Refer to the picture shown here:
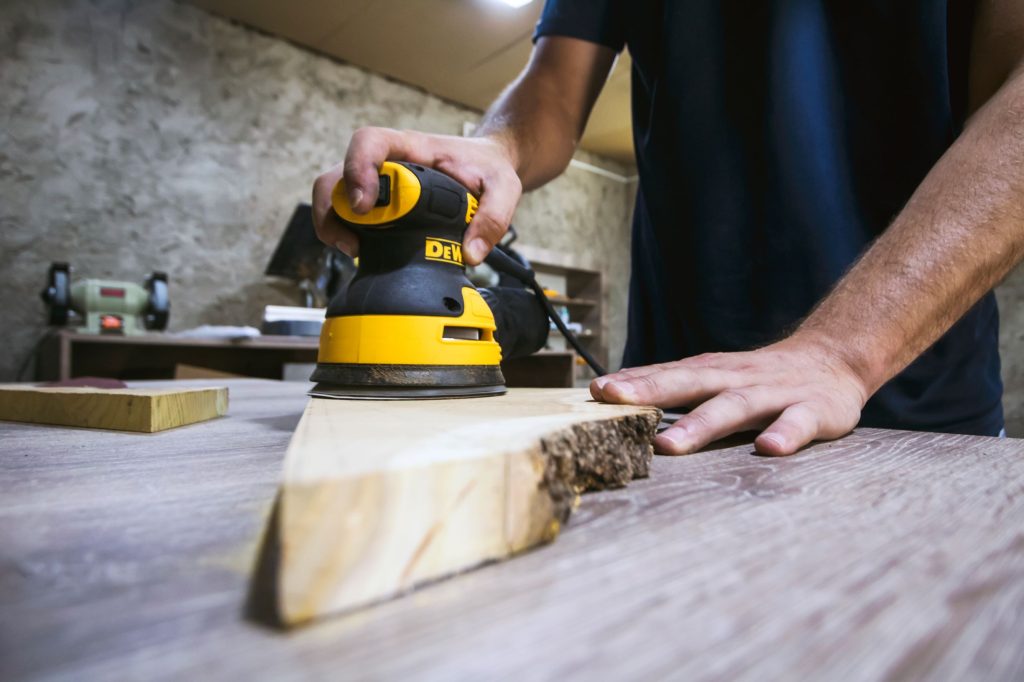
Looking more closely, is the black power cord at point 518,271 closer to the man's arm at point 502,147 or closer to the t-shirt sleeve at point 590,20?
the man's arm at point 502,147

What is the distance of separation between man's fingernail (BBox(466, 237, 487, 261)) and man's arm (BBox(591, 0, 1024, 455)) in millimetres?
298

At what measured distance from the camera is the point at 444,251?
0.79m

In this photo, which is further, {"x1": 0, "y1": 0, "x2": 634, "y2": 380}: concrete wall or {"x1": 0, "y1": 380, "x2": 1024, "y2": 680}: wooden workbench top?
{"x1": 0, "y1": 0, "x2": 634, "y2": 380}: concrete wall

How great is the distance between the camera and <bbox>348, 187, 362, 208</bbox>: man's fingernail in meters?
0.73

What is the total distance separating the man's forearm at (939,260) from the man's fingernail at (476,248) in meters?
0.45

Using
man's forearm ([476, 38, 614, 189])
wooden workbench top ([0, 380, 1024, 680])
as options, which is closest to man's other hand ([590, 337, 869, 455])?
wooden workbench top ([0, 380, 1024, 680])

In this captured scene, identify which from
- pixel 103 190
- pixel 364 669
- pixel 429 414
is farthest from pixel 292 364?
pixel 364 669

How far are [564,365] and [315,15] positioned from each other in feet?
9.06

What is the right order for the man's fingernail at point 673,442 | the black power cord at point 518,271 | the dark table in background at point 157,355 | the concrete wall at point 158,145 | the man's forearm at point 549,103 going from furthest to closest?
the concrete wall at point 158,145 → the dark table in background at point 157,355 → the man's forearm at point 549,103 → the black power cord at point 518,271 → the man's fingernail at point 673,442

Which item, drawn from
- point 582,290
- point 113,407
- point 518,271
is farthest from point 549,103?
point 582,290

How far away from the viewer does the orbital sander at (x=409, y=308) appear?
710 mm

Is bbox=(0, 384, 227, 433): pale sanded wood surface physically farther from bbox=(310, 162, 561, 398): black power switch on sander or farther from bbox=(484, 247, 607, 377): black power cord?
bbox=(484, 247, 607, 377): black power cord

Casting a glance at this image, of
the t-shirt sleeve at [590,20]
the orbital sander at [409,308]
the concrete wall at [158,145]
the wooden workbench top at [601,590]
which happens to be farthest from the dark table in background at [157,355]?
the wooden workbench top at [601,590]


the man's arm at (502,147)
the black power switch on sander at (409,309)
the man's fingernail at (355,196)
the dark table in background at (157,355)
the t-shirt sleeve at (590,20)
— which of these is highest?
the t-shirt sleeve at (590,20)
